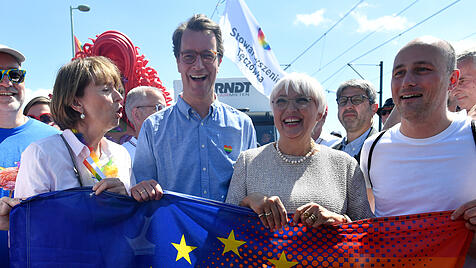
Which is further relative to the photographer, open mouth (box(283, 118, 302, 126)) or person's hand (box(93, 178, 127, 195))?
open mouth (box(283, 118, 302, 126))

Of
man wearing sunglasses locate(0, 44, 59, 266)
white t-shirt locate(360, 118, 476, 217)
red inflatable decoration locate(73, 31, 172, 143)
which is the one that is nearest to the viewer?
white t-shirt locate(360, 118, 476, 217)

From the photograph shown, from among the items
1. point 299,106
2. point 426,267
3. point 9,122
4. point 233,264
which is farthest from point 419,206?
point 9,122

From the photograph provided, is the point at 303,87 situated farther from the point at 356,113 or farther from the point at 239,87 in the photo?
the point at 239,87

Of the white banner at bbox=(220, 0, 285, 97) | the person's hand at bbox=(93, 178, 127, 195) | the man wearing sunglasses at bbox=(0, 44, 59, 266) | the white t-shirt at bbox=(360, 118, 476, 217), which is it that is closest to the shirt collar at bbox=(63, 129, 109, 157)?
the person's hand at bbox=(93, 178, 127, 195)

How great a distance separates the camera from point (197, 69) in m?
2.72

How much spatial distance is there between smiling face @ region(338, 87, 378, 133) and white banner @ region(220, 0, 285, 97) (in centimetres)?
298

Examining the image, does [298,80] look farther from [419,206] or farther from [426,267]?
[426,267]

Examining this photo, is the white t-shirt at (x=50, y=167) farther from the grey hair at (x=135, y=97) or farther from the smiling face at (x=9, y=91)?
the grey hair at (x=135, y=97)

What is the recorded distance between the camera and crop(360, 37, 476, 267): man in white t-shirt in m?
1.99

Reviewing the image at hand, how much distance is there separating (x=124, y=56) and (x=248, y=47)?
9.70 ft

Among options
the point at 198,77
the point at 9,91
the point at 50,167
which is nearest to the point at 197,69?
the point at 198,77

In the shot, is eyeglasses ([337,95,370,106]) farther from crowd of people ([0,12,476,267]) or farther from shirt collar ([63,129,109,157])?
shirt collar ([63,129,109,157])

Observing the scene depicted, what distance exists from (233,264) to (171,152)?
0.94 m

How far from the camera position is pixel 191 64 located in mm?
2752
